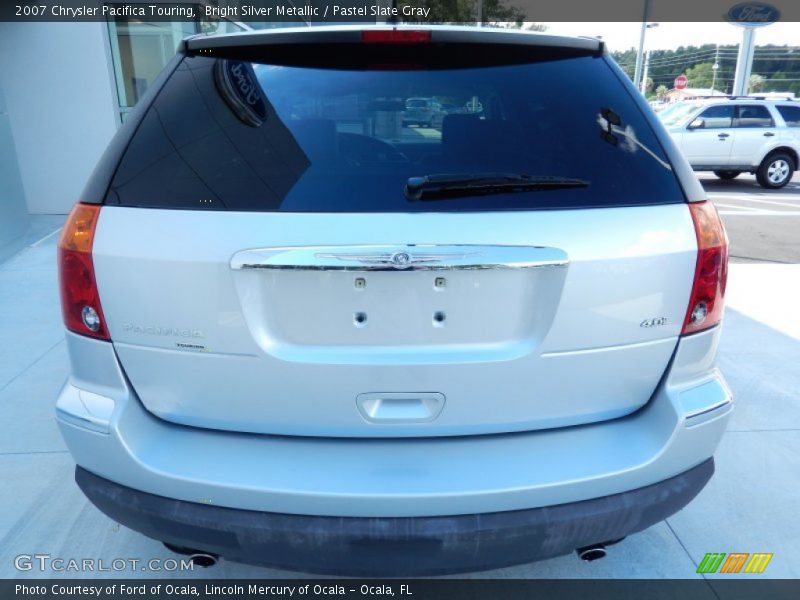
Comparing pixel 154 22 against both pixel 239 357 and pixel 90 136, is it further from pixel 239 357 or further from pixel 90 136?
pixel 239 357

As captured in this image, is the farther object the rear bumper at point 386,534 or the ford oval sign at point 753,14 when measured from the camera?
the ford oval sign at point 753,14

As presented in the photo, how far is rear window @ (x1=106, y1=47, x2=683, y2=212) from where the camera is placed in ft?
5.07

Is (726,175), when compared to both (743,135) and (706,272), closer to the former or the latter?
(743,135)

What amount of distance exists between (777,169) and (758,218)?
4707 mm

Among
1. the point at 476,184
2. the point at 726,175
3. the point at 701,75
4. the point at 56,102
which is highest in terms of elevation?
the point at 476,184

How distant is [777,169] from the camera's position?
1322 centimetres

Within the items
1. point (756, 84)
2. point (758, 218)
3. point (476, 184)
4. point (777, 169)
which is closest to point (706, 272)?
point (476, 184)

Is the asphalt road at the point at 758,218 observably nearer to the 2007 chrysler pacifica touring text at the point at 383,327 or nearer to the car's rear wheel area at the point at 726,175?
the car's rear wheel area at the point at 726,175

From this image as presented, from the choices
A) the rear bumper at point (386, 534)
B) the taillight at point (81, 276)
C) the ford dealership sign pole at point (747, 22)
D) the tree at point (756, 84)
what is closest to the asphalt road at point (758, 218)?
the rear bumper at point (386, 534)

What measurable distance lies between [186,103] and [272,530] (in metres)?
1.20

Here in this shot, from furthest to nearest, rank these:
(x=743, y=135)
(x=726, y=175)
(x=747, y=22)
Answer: (x=747, y=22) → (x=726, y=175) → (x=743, y=135)

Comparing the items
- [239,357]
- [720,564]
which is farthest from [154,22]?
[720,564]

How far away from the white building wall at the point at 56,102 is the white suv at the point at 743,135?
35.9 ft

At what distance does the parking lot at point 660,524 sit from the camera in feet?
7.36
